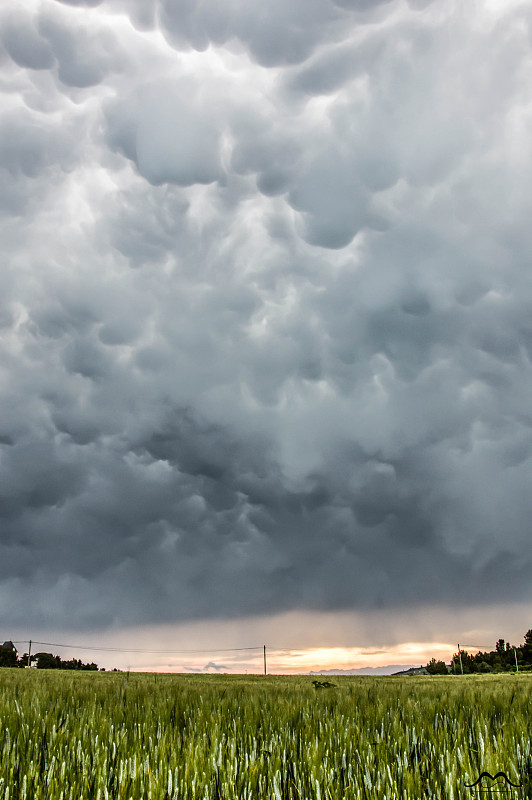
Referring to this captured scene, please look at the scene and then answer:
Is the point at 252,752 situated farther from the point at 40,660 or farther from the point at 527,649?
the point at 527,649

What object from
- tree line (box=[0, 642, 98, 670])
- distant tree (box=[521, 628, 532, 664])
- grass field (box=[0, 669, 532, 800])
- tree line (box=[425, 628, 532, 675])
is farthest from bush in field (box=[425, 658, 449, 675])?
grass field (box=[0, 669, 532, 800])

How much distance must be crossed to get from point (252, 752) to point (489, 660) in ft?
461

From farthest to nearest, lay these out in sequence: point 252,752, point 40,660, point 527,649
A: 1. point 527,649
2. point 40,660
3. point 252,752

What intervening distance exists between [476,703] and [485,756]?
329cm

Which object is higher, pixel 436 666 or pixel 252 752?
pixel 252 752

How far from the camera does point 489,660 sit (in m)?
122

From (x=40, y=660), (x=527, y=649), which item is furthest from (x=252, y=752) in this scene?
(x=527, y=649)

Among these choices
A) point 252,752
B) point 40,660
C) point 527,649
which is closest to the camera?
point 252,752

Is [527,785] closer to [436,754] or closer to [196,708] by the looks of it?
[436,754]

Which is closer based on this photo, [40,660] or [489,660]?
[40,660]

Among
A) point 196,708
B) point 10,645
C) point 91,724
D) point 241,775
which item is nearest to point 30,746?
point 91,724

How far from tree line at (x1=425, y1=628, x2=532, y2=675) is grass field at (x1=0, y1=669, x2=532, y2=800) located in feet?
390

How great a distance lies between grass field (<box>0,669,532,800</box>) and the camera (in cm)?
317

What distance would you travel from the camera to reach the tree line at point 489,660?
10903 centimetres
